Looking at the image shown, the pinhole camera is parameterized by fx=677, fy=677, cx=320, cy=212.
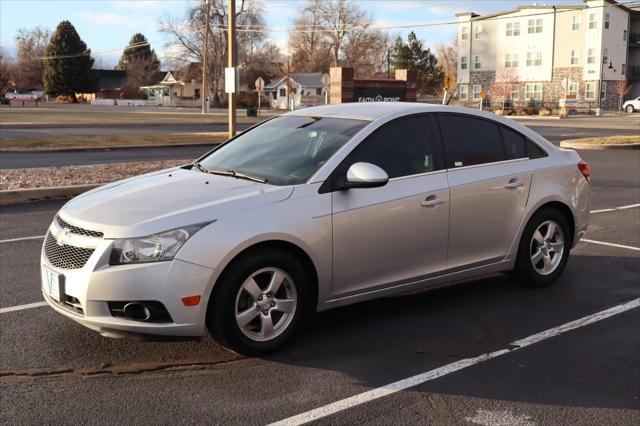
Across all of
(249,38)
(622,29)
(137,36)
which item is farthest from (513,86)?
(137,36)

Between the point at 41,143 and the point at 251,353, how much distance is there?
63.7 feet

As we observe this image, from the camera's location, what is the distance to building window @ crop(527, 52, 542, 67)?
70500mm

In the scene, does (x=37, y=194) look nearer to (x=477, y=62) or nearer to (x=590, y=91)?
(x=590, y=91)

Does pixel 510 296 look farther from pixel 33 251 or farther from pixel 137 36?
pixel 137 36

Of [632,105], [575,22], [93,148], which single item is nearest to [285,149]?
[93,148]

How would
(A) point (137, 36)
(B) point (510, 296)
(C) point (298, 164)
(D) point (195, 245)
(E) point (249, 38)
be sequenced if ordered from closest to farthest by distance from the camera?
(D) point (195, 245) → (C) point (298, 164) → (B) point (510, 296) → (E) point (249, 38) → (A) point (137, 36)

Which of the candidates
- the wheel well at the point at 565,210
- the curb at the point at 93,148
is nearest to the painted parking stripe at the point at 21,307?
the wheel well at the point at 565,210

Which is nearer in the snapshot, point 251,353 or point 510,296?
point 251,353

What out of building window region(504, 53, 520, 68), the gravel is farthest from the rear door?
building window region(504, 53, 520, 68)

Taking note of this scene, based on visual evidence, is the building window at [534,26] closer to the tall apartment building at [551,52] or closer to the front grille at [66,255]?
the tall apartment building at [551,52]

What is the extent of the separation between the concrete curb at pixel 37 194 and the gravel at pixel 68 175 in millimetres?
489

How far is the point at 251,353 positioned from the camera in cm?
444

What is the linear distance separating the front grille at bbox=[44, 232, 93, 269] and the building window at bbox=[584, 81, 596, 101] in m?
70.4

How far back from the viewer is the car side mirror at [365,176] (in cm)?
463
